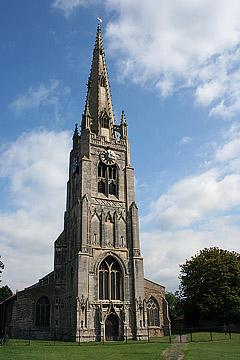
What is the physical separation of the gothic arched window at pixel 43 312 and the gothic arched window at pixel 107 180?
16.5 m

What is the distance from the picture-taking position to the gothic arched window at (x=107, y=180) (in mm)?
46812

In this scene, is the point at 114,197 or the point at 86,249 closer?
the point at 86,249

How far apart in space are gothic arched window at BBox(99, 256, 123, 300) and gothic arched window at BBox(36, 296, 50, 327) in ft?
25.9

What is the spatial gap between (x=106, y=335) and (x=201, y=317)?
18341mm

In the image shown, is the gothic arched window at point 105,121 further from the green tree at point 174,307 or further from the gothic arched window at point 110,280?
the green tree at point 174,307

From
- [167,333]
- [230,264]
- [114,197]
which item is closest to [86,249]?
[114,197]

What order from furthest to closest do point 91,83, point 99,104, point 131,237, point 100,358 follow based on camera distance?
1. point 91,83
2. point 99,104
3. point 131,237
4. point 100,358

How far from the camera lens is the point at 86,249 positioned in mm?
40469

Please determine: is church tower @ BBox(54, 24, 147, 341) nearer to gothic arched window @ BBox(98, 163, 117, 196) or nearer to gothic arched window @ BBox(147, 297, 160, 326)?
gothic arched window @ BBox(98, 163, 117, 196)

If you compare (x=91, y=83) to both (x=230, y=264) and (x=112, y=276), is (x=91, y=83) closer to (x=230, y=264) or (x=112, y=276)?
(x=112, y=276)

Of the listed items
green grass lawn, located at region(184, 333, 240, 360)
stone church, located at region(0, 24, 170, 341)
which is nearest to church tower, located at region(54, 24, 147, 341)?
stone church, located at region(0, 24, 170, 341)

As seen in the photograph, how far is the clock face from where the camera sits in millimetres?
48000

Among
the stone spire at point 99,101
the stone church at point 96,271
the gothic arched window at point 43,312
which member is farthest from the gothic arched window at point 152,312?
the stone spire at point 99,101

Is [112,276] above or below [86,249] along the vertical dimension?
below
